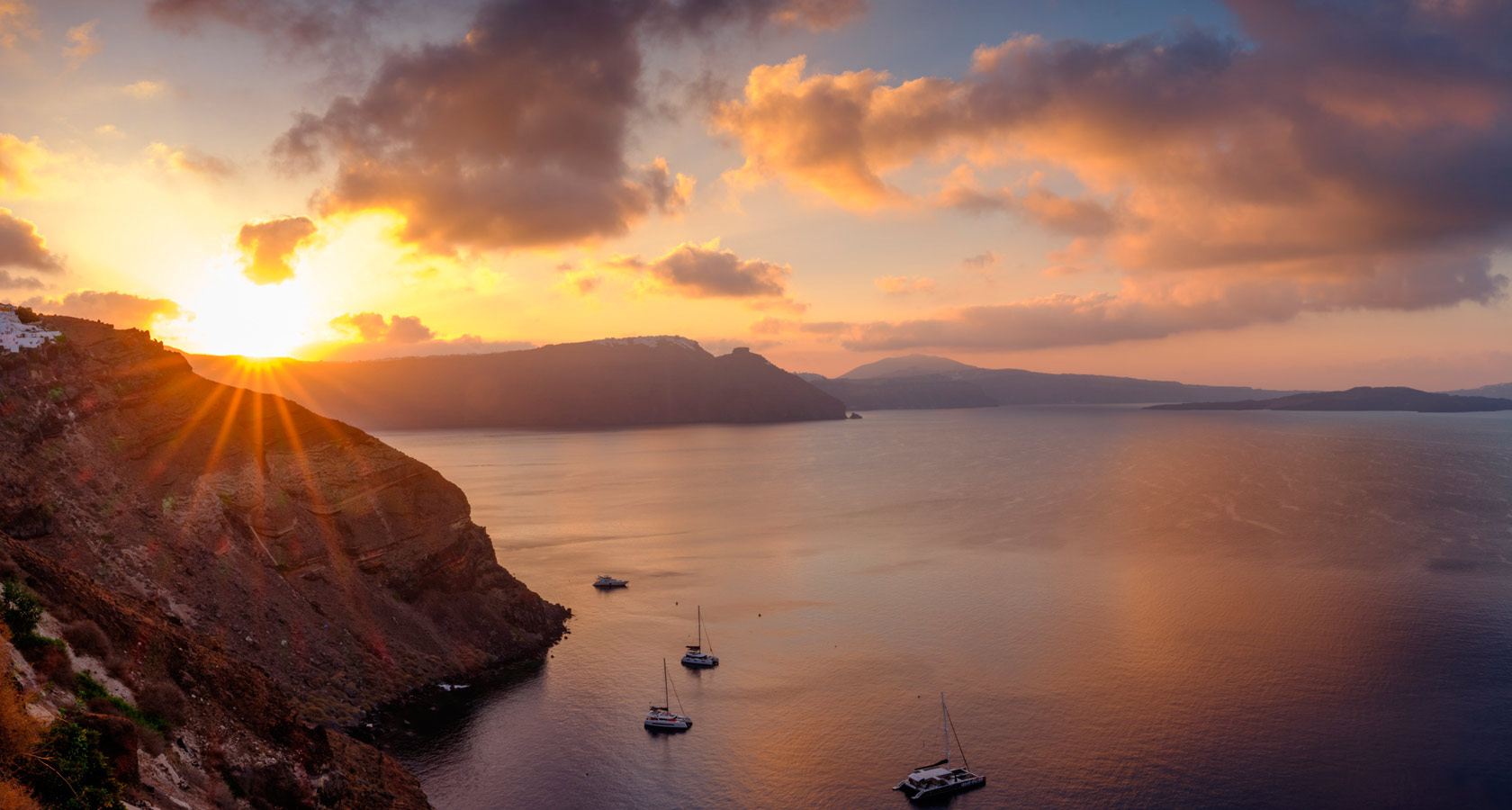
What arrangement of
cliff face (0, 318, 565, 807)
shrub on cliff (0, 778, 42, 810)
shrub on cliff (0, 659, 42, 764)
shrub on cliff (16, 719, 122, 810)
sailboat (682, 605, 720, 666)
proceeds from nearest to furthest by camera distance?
shrub on cliff (0, 778, 42, 810) < shrub on cliff (0, 659, 42, 764) < shrub on cliff (16, 719, 122, 810) < cliff face (0, 318, 565, 807) < sailboat (682, 605, 720, 666)

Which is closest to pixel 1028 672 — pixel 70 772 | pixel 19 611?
pixel 70 772

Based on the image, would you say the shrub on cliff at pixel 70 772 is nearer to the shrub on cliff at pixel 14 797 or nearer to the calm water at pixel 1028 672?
the shrub on cliff at pixel 14 797

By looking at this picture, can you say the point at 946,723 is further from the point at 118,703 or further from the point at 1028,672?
the point at 118,703

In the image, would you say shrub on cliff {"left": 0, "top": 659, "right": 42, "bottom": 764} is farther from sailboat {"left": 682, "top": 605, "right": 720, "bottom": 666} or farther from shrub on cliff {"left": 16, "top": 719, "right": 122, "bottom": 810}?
sailboat {"left": 682, "top": 605, "right": 720, "bottom": 666}

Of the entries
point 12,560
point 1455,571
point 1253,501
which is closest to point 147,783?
point 12,560

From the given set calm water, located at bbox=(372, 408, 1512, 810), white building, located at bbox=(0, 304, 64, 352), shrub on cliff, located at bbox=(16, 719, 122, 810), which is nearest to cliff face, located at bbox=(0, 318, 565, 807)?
white building, located at bbox=(0, 304, 64, 352)

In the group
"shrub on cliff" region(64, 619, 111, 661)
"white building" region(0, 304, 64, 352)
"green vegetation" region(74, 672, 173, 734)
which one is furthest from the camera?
"white building" region(0, 304, 64, 352)

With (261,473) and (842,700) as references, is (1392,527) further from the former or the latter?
(261,473)
